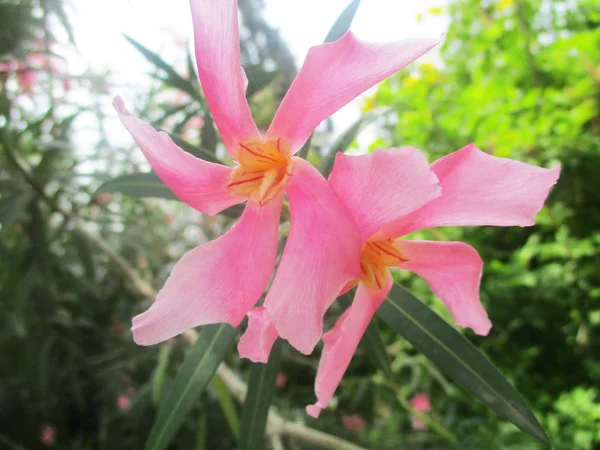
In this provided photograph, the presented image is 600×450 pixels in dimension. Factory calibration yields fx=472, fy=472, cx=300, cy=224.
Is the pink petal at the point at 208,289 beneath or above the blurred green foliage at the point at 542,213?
above

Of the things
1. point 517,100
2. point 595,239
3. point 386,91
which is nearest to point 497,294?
point 595,239

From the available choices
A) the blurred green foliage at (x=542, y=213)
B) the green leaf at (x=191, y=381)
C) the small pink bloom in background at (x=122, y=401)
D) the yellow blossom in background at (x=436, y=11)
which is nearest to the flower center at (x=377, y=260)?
the green leaf at (x=191, y=381)

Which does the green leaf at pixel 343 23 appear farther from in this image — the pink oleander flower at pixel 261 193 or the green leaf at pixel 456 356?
the green leaf at pixel 456 356

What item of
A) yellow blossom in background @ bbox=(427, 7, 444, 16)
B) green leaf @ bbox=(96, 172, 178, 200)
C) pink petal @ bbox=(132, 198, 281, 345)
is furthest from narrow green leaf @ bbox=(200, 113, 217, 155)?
yellow blossom in background @ bbox=(427, 7, 444, 16)

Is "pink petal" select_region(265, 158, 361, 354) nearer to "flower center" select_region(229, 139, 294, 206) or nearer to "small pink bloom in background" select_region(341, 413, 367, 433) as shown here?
"flower center" select_region(229, 139, 294, 206)

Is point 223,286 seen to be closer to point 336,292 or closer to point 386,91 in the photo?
point 336,292

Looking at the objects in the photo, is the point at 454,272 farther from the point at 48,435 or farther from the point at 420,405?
the point at 48,435
